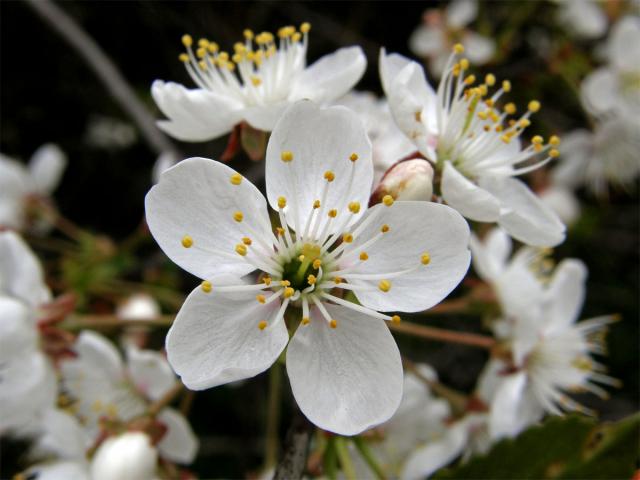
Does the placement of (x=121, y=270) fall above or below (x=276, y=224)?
below

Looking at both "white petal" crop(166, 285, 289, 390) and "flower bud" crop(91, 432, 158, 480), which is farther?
"flower bud" crop(91, 432, 158, 480)

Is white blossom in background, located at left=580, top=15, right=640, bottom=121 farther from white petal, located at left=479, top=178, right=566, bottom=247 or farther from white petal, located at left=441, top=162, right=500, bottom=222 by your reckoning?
white petal, located at left=441, top=162, right=500, bottom=222

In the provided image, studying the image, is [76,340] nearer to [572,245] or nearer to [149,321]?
[149,321]

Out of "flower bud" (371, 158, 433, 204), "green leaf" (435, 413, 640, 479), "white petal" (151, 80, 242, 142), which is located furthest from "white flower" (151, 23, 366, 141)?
"green leaf" (435, 413, 640, 479)

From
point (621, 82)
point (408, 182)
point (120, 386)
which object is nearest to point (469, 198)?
point (408, 182)

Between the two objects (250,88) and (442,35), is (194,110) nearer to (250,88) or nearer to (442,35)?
(250,88)

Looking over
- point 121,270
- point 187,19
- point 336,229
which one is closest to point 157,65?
point 187,19
